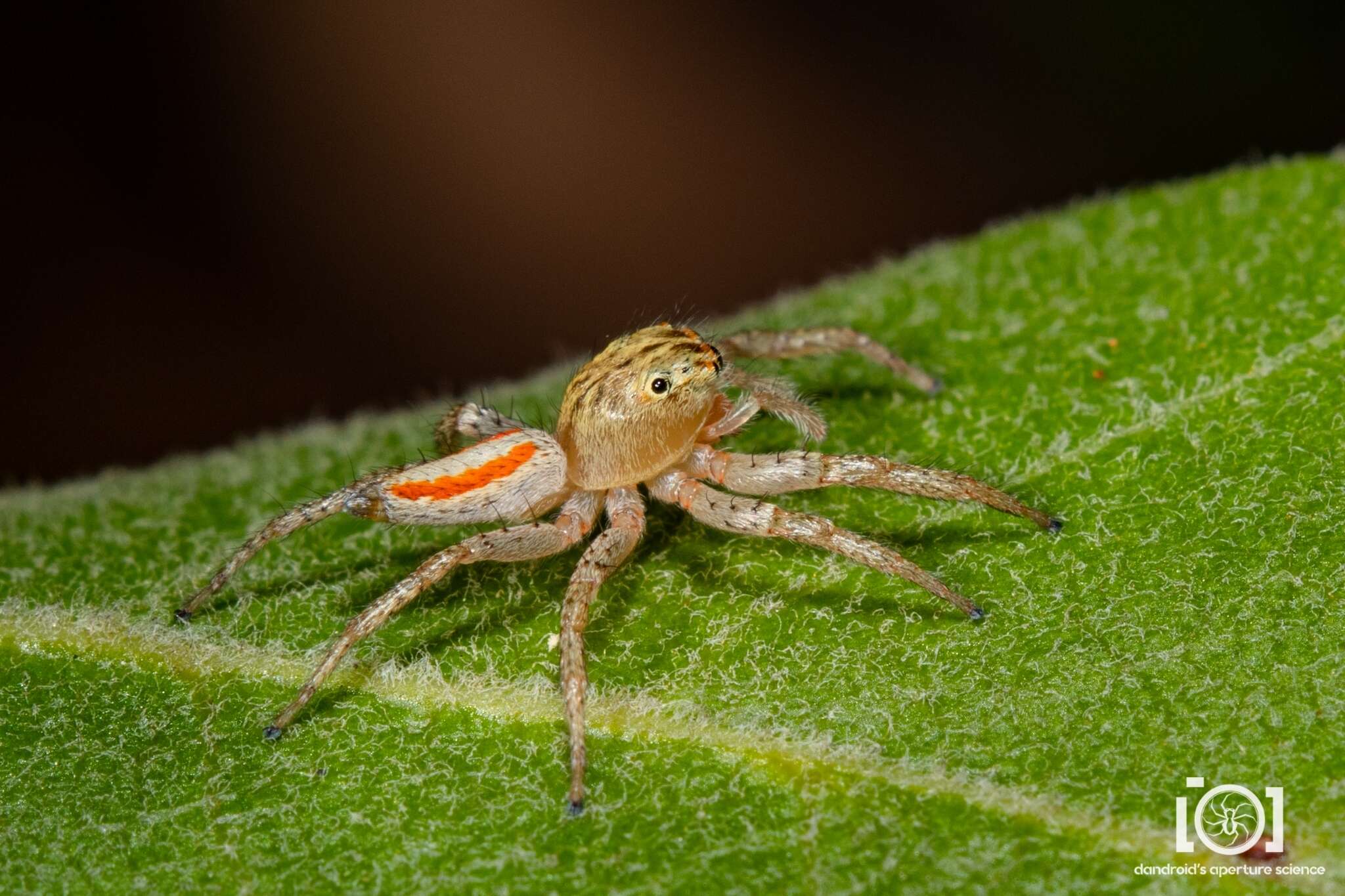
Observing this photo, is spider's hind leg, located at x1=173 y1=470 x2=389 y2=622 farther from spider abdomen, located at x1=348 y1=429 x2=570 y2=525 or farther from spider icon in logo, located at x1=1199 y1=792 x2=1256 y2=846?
spider icon in logo, located at x1=1199 y1=792 x2=1256 y2=846

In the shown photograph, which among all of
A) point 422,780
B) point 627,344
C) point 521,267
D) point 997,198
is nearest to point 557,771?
point 422,780

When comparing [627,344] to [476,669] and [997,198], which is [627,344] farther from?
[997,198]

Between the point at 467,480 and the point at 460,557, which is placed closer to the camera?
the point at 460,557

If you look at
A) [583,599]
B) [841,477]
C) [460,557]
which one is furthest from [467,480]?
[841,477]

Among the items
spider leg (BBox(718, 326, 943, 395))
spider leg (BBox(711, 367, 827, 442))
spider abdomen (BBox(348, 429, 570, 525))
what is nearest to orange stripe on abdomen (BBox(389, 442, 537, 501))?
spider abdomen (BBox(348, 429, 570, 525))

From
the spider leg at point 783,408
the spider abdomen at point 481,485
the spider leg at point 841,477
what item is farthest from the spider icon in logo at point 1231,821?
the spider abdomen at point 481,485

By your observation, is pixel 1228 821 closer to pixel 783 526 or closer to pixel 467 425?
pixel 783 526
